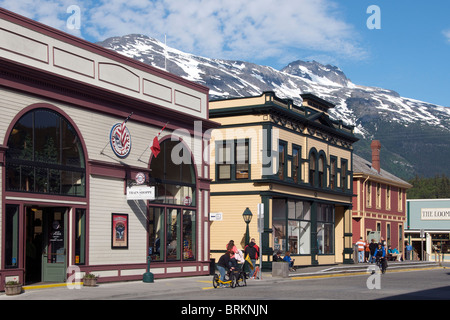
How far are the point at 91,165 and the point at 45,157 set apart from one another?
2270 mm

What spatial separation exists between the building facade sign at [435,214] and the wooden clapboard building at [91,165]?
1769 inches

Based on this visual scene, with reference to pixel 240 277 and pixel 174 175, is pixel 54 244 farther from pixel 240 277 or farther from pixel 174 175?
pixel 174 175

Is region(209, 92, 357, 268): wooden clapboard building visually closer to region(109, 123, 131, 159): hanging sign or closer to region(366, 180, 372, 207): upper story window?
region(366, 180, 372, 207): upper story window

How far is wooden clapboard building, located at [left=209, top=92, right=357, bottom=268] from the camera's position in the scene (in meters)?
38.4

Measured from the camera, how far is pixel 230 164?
39.4 meters

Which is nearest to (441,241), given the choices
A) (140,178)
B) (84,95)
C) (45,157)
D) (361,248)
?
Result: (361,248)

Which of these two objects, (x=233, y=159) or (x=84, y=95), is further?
(x=233, y=159)

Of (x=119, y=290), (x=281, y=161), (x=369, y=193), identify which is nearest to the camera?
(x=119, y=290)

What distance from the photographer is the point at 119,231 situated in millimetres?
26281

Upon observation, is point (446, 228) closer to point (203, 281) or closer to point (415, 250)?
point (415, 250)

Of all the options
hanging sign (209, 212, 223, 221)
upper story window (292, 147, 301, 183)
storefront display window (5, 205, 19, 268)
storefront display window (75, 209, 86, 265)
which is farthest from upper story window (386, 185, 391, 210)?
storefront display window (5, 205, 19, 268)

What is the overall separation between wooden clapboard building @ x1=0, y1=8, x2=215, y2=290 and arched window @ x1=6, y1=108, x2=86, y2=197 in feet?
0.12

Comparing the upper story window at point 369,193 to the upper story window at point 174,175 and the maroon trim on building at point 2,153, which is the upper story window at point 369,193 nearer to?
the upper story window at point 174,175

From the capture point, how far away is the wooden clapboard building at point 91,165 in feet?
71.6
